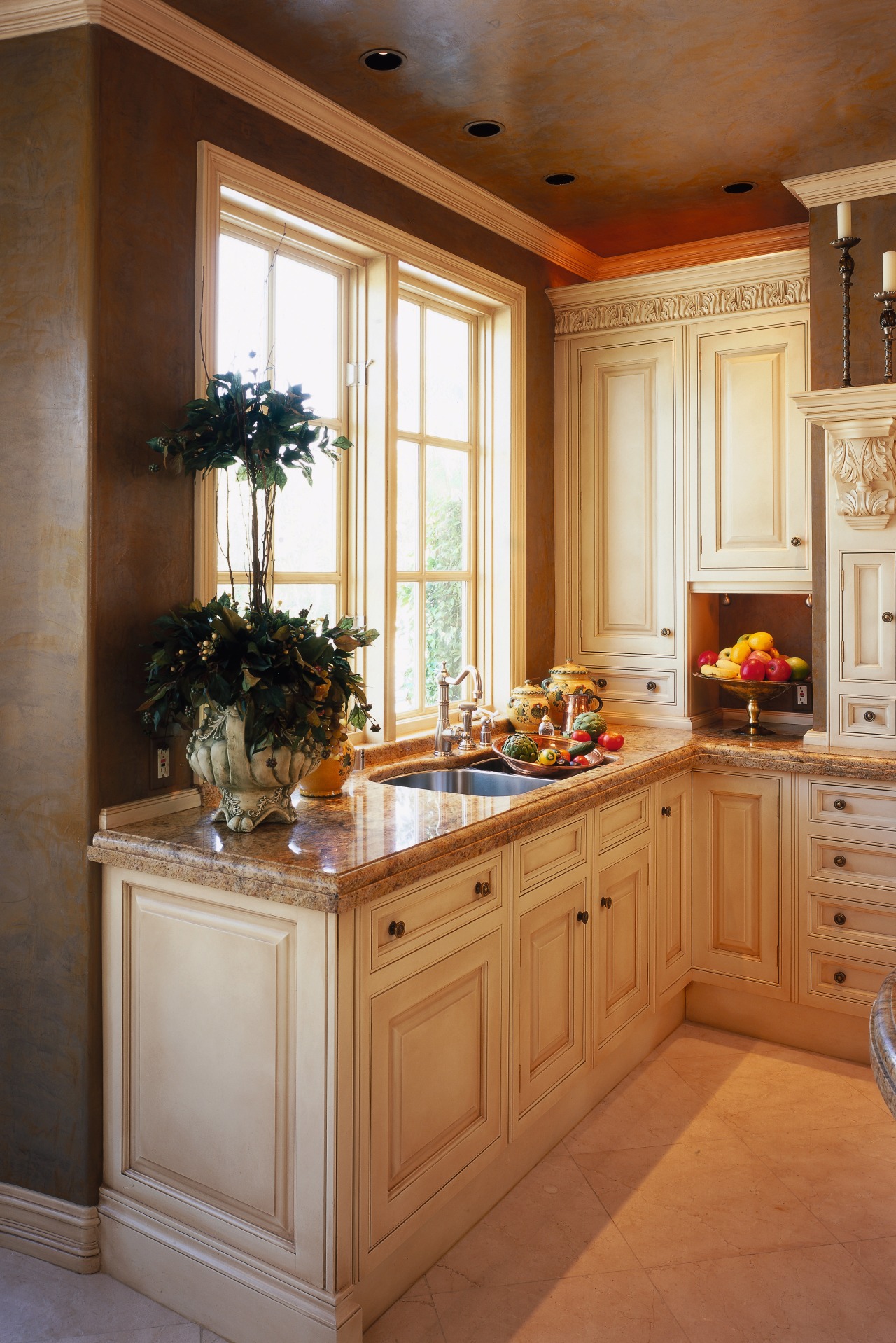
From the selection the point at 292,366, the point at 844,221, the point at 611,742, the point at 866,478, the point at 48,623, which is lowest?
the point at 611,742

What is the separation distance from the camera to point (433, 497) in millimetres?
3443

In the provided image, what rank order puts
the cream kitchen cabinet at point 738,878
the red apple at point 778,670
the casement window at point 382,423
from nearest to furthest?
1. the casement window at point 382,423
2. the cream kitchen cabinet at point 738,878
3. the red apple at point 778,670

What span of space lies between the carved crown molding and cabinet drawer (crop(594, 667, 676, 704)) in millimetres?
1244

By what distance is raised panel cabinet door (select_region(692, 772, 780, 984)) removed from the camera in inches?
130

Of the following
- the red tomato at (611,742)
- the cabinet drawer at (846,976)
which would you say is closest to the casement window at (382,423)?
the red tomato at (611,742)

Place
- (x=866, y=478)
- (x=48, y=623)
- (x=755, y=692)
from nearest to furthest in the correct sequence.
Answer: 1. (x=48, y=623)
2. (x=866, y=478)
3. (x=755, y=692)

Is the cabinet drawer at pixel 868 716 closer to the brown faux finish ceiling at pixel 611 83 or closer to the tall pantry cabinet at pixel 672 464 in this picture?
the tall pantry cabinet at pixel 672 464

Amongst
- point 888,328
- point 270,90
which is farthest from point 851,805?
point 270,90

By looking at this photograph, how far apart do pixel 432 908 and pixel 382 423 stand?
1.52m

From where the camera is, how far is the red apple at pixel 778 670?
3.53 meters

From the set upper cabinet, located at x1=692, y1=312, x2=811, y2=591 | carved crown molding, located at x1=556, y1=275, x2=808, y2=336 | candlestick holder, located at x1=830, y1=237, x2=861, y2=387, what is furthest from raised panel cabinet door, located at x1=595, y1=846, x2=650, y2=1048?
carved crown molding, located at x1=556, y1=275, x2=808, y2=336

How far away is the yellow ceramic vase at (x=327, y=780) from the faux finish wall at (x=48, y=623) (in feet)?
1.80

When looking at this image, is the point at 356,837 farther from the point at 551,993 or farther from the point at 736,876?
the point at 736,876

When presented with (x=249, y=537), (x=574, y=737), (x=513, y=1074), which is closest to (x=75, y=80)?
(x=249, y=537)
